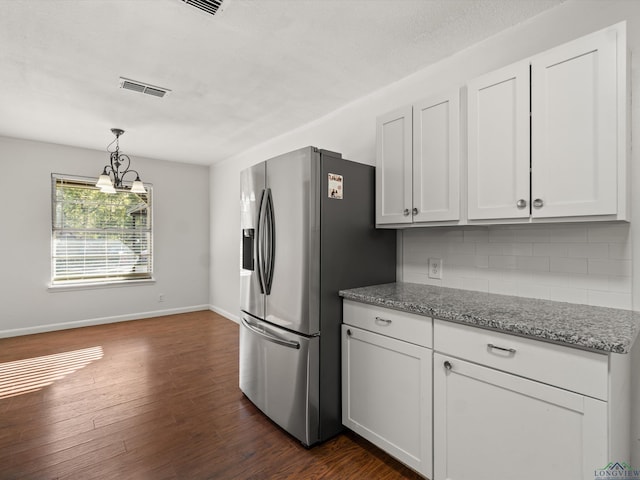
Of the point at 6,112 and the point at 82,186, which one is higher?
the point at 6,112

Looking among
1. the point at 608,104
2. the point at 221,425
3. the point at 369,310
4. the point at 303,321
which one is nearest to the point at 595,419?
the point at 369,310

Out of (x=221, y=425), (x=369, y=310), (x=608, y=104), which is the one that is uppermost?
(x=608, y=104)

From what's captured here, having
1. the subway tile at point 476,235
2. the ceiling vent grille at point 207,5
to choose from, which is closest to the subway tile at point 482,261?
the subway tile at point 476,235

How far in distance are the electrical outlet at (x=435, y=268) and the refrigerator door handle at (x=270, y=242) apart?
111 cm

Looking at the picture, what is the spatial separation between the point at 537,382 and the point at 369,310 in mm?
879

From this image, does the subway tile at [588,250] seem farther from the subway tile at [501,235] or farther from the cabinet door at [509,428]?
the cabinet door at [509,428]

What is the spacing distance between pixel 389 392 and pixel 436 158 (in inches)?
53.3

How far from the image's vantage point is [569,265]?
5.71ft

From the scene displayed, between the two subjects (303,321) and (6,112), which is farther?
(6,112)

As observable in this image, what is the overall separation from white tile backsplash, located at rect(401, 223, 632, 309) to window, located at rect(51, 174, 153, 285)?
4529 millimetres

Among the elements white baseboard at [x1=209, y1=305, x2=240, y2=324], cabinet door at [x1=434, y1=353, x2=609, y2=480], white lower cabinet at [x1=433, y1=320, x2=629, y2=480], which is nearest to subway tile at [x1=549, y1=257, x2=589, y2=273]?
white lower cabinet at [x1=433, y1=320, x2=629, y2=480]

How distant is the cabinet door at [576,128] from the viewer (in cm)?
136

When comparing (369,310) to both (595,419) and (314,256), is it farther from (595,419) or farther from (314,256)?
(595,419)

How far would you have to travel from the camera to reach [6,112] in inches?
132
